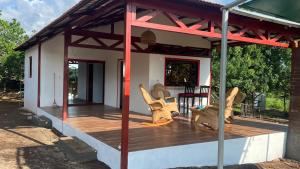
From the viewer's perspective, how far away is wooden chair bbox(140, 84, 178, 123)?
7.30 meters

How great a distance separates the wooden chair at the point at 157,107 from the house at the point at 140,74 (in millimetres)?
427

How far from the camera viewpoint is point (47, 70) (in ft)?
37.6

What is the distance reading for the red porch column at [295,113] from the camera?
7270 millimetres

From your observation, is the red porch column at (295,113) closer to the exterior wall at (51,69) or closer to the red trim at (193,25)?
the red trim at (193,25)

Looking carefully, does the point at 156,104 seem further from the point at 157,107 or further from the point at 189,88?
the point at 189,88

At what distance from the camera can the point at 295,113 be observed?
736 centimetres

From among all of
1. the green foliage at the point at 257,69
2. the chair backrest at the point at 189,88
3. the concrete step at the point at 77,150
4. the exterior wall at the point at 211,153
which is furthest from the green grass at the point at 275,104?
the concrete step at the point at 77,150

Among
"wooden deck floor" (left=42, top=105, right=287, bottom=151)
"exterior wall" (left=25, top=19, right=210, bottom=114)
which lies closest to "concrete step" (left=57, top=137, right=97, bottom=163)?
"wooden deck floor" (left=42, top=105, right=287, bottom=151)

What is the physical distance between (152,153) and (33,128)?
17.7 ft

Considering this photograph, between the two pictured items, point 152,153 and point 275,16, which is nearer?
point 275,16

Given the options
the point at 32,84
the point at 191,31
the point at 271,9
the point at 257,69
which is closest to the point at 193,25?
the point at 191,31

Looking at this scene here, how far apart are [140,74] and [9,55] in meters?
14.0

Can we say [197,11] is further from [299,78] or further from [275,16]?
[299,78]

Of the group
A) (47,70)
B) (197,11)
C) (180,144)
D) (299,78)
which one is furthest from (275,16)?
(47,70)
